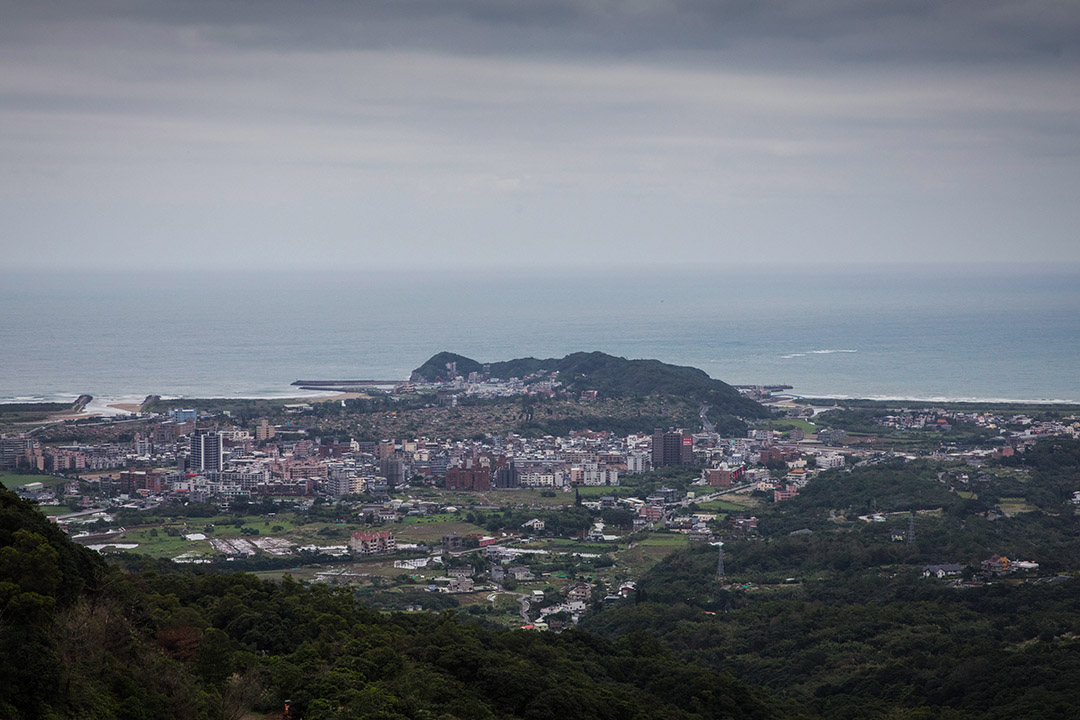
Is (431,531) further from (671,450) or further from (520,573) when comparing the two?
(671,450)

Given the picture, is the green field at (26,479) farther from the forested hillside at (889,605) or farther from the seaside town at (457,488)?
the forested hillside at (889,605)

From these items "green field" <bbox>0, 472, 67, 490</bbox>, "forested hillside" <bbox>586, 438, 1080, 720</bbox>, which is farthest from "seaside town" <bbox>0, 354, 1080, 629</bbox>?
"forested hillside" <bbox>586, 438, 1080, 720</bbox>

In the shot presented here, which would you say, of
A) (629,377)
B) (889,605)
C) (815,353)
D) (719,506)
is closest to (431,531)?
(719,506)

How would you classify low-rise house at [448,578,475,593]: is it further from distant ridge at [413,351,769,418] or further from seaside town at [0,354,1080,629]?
distant ridge at [413,351,769,418]

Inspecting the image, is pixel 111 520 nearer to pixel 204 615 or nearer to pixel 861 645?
pixel 204 615

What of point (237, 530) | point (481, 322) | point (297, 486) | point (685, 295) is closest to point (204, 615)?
point (237, 530)
